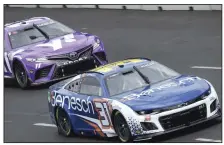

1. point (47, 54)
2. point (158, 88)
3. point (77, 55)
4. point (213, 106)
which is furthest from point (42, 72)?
point (213, 106)

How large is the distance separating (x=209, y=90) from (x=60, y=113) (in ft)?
9.57

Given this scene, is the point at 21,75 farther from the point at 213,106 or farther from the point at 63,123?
the point at 213,106

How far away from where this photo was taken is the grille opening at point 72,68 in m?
19.5

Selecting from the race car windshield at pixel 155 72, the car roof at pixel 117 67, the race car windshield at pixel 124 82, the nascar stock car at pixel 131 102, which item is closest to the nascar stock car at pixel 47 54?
the nascar stock car at pixel 131 102

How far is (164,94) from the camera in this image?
13492 mm

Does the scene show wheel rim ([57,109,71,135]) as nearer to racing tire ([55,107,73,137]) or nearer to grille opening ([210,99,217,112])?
racing tire ([55,107,73,137])

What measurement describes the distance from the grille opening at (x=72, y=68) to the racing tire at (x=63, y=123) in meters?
4.19

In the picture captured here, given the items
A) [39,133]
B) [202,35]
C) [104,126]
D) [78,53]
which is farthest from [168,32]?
[104,126]

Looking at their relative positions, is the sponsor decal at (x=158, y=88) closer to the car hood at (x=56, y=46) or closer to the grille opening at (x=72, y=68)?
the grille opening at (x=72, y=68)

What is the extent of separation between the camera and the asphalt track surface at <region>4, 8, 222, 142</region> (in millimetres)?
15711

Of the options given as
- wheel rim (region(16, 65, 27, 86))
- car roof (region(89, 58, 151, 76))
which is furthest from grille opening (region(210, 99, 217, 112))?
wheel rim (region(16, 65, 27, 86))

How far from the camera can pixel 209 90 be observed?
1380cm

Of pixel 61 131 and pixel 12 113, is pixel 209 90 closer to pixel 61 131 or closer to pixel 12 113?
pixel 61 131
